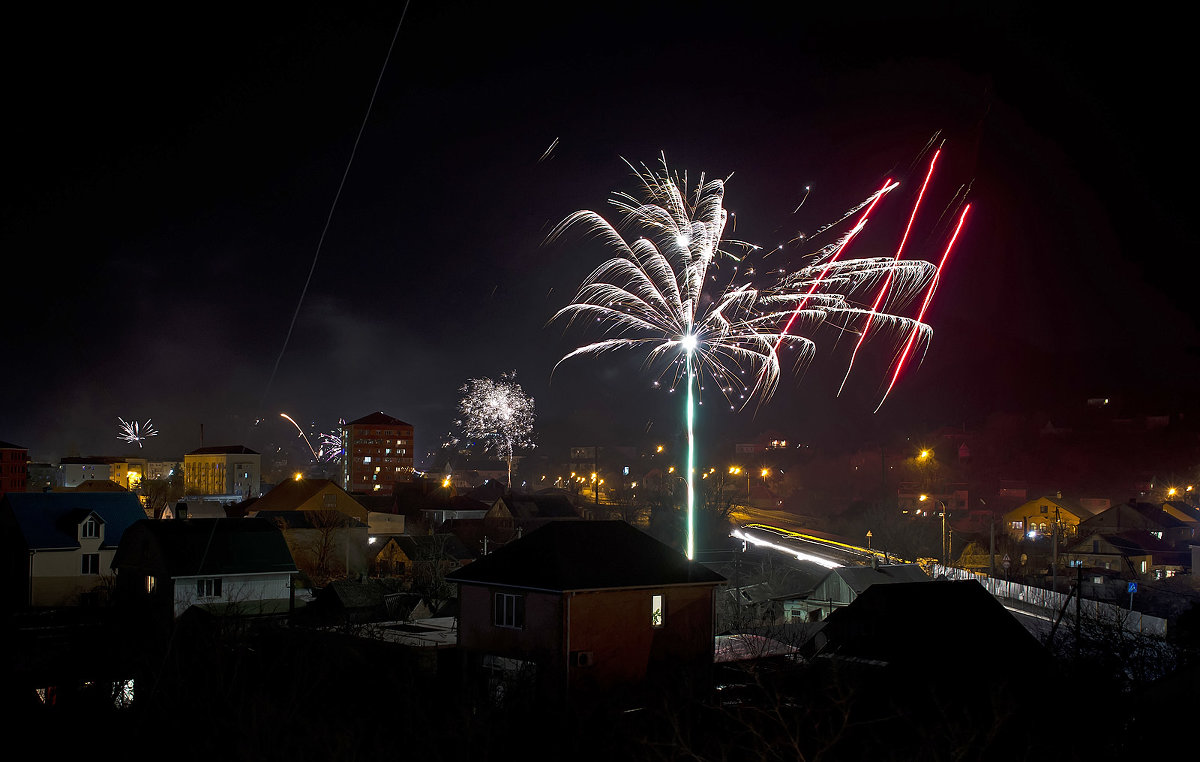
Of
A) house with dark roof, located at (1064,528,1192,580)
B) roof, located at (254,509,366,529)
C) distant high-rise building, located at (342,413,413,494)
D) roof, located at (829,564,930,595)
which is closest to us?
roof, located at (829,564,930,595)

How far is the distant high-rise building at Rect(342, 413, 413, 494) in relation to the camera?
3241 inches

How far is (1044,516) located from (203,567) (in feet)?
152

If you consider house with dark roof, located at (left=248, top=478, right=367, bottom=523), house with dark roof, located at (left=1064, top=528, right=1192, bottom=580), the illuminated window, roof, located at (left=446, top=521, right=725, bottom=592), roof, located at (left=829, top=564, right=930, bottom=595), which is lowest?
house with dark roof, located at (left=1064, top=528, right=1192, bottom=580)

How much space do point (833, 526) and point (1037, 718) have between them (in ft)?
141

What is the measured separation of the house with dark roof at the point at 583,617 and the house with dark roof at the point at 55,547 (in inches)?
696

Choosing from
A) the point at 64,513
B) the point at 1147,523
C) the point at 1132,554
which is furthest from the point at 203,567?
the point at 1147,523

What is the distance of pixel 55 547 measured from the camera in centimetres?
2870

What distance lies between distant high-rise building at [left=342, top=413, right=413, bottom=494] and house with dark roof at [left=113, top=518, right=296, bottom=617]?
183 ft

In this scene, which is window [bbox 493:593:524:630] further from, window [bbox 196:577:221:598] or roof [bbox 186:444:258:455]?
roof [bbox 186:444:258:455]

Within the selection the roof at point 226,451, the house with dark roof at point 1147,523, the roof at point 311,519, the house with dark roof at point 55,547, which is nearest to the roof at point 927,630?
the house with dark roof at point 55,547

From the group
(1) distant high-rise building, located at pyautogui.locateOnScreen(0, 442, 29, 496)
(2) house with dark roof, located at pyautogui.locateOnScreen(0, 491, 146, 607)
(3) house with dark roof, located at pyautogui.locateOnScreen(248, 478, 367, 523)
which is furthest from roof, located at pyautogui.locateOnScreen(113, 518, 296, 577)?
(1) distant high-rise building, located at pyautogui.locateOnScreen(0, 442, 29, 496)

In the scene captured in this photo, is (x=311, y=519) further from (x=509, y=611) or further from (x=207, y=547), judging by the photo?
(x=509, y=611)

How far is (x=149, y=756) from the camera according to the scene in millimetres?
11742

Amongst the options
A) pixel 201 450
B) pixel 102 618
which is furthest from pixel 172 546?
pixel 201 450
